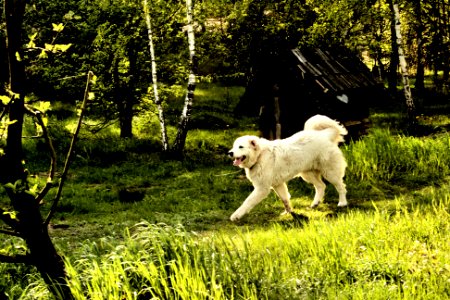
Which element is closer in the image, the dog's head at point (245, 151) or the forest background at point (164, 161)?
the forest background at point (164, 161)

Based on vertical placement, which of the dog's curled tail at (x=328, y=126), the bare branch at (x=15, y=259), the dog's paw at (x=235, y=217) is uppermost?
the dog's curled tail at (x=328, y=126)

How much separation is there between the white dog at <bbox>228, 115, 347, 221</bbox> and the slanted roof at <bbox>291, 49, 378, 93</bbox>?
3966 millimetres

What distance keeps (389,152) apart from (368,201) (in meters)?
2.43

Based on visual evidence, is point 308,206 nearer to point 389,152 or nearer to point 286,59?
point 389,152

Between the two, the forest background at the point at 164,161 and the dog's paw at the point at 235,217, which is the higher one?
the forest background at the point at 164,161

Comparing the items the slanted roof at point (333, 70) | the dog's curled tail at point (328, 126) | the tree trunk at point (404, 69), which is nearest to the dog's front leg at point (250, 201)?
the dog's curled tail at point (328, 126)

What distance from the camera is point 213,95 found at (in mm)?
25812

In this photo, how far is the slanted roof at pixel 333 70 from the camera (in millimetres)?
14102

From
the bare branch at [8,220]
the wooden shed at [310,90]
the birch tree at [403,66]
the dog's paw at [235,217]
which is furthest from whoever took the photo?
the birch tree at [403,66]

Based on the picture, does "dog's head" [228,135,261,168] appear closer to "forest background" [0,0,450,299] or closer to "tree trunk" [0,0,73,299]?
"forest background" [0,0,450,299]

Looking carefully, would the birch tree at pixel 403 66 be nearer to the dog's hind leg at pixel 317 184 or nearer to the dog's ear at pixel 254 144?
the dog's hind leg at pixel 317 184

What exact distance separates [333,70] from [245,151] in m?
6.92

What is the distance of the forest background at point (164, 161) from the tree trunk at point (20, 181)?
1.0 inches

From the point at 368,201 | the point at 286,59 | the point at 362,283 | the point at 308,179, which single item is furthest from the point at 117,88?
the point at 362,283
